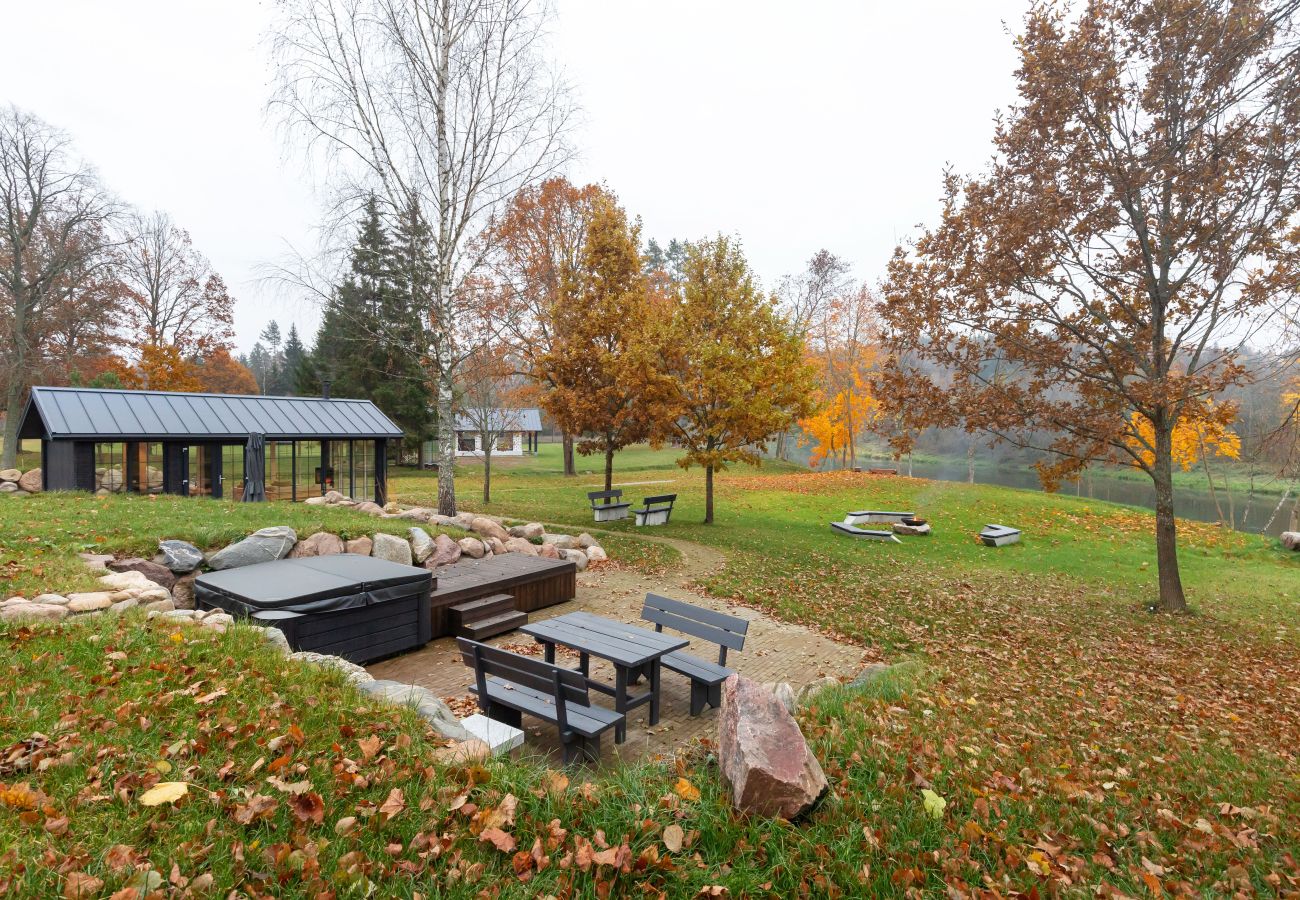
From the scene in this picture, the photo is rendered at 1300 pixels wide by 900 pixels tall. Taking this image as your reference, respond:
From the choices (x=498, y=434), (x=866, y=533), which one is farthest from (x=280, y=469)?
(x=866, y=533)

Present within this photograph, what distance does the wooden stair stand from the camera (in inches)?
314

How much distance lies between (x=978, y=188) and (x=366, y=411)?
17.5 metres

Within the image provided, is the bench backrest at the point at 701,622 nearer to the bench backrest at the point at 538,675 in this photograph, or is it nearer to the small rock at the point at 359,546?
the bench backrest at the point at 538,675

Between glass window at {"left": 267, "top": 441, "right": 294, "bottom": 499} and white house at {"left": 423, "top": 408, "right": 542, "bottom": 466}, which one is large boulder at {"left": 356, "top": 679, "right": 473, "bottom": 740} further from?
white house at {"left": 423, "top": 408, "right": 542, "bottom": 466}

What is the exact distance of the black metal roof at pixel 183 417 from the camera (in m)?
13.9

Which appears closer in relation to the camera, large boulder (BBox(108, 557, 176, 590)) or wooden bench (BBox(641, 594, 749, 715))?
wooden bench (BBox(641, 594, 749, 715))

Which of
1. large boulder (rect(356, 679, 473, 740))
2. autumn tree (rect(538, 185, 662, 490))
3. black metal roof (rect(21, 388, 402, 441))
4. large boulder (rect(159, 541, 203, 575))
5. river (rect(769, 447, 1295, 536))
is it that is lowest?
river (rect(769, 447, 1295, 536))

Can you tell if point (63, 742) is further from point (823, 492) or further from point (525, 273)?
point (823, 492)

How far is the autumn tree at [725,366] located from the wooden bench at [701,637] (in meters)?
8.61

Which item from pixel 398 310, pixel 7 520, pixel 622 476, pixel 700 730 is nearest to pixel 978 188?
pixel 700 730

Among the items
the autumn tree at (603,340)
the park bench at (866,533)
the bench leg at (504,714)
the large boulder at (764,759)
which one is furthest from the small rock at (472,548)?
the park bench at (866,533)

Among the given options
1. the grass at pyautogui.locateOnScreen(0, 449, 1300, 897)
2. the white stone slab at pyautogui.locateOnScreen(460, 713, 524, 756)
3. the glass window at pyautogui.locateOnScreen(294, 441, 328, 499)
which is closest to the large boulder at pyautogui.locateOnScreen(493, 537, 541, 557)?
the grass at pyautogui.locateOnScreen(0, 449, 1300, 897)

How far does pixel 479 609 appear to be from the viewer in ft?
26.9

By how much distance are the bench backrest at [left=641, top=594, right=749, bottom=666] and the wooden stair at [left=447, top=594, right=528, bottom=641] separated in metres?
2.12
